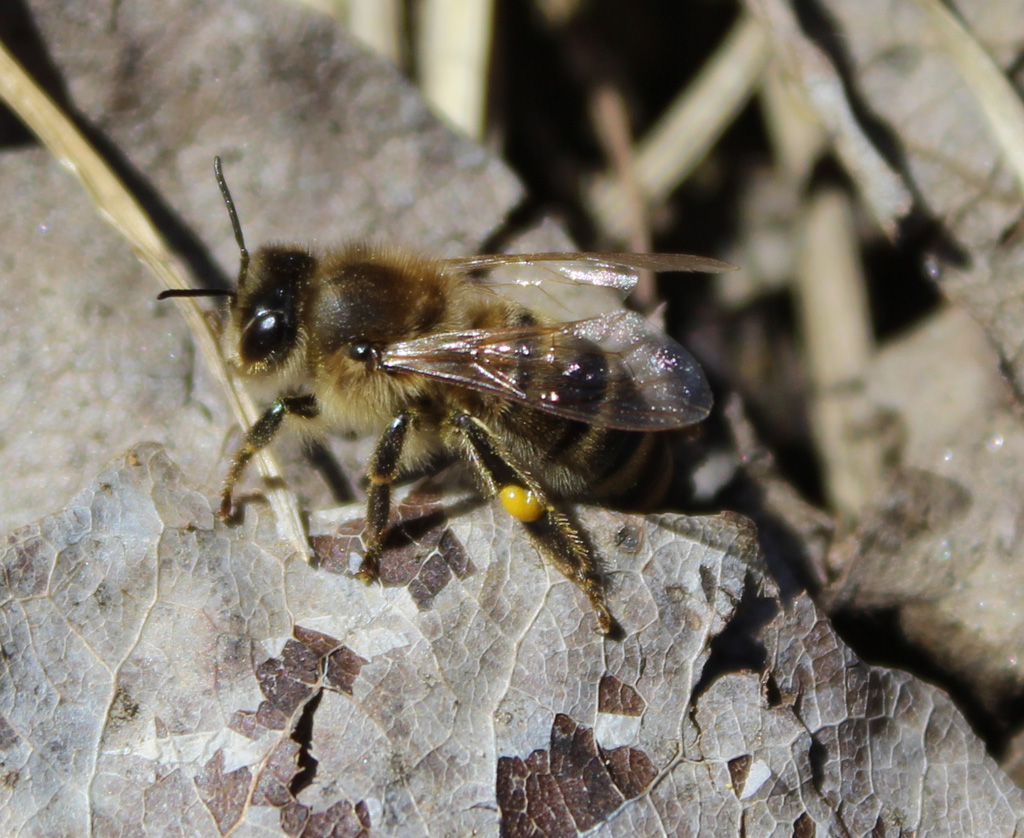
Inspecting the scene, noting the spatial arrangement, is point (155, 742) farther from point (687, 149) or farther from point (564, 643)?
point (687, 149)

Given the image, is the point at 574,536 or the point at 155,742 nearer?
the point at 155,742

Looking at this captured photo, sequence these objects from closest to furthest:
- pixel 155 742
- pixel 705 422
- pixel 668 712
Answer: pixel 155 742 < pixel 668 712 < pixel 705 422

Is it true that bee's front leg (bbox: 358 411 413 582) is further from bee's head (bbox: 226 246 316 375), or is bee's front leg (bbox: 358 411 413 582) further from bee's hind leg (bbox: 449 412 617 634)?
bee's head (bbox: 226 246 316 375)

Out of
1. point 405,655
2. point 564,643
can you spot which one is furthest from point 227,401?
point 564,643

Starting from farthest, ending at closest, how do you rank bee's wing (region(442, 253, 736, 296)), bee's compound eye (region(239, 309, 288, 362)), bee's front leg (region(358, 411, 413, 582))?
bee's wing (region(442, 253, 736, 296))
bee's compound eye (region(239, 309, 288, 362))
bee's front leg (region(358, 411, 413, 582))

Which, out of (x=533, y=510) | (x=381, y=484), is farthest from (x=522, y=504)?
(x=381, y=484)

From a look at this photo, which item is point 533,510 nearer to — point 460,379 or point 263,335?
point 460,379

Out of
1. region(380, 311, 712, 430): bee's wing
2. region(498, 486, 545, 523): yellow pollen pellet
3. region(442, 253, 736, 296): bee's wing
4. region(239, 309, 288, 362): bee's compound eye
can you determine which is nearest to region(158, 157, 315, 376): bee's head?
region(239, 309, 288, 362): bee's compound eye

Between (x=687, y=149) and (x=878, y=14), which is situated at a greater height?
(x=878, y=14)
